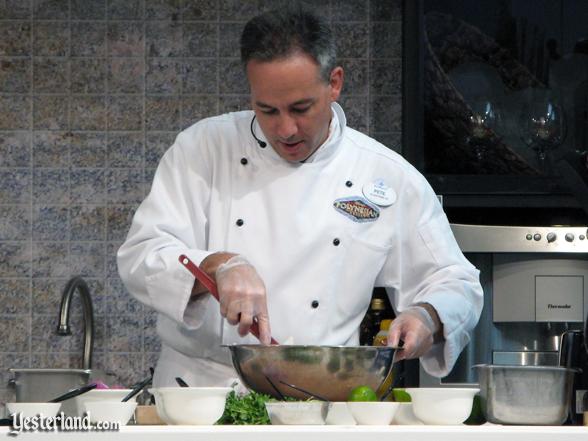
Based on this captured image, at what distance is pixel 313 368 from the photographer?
1.93m

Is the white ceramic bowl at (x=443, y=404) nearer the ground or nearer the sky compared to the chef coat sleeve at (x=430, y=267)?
Result: nearer the ground

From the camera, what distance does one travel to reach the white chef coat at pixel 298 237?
8.84ft

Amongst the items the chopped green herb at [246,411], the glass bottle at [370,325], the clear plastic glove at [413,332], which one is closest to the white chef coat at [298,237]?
the clear plastic glove at [413,332]

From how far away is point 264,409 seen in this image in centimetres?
186

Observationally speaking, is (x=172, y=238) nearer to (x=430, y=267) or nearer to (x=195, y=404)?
(x=430, y=267)

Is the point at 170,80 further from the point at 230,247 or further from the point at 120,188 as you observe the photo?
the point at 230,247

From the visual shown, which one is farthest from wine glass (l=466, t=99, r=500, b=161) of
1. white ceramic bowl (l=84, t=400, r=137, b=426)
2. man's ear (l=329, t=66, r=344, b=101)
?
white ceramic bowl (l=84, t=400, r=137, b=426)

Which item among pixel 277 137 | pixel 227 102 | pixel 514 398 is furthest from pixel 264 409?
pixel 227 102

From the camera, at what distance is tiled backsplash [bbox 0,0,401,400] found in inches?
146

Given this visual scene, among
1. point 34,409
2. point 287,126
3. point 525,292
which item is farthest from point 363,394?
point 525,292

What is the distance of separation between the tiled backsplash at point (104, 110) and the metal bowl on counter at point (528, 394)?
1.92m

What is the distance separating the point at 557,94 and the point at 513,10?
11.4 inches

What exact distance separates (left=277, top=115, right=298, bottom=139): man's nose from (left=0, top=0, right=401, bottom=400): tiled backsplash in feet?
3.97

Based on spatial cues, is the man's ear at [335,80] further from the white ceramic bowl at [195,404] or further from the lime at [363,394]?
the white ceramic bowl at [195,404]
